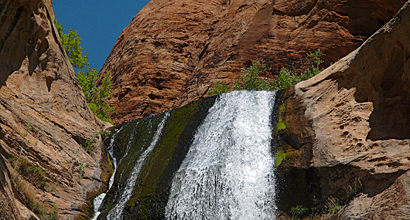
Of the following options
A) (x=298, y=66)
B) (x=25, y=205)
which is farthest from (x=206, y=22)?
(x=25, y=205)

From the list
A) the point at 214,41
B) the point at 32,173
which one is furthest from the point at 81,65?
the point at 32,173

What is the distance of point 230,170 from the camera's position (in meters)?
13.1

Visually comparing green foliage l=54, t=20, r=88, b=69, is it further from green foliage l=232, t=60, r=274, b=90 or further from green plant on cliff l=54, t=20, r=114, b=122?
green foliage l=232, t=60, r=274, b=90

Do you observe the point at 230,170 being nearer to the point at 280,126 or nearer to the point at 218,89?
the point at 280,126

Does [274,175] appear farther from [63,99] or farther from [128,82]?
[128,82]

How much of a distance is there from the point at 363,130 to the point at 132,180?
7.88 m

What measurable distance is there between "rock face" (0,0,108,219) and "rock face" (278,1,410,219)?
282 inches

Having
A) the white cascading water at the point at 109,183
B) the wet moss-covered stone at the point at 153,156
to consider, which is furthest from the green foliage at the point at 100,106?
the white cascading water at the point at 109,183

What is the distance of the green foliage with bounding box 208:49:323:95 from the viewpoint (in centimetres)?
2052

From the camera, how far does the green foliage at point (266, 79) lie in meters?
20.5

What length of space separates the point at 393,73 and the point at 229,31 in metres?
16.2

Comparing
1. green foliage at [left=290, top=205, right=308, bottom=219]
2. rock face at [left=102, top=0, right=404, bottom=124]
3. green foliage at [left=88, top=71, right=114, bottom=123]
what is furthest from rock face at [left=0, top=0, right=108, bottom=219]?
rock face at [left=102, top=0, right=404, bottom=124]

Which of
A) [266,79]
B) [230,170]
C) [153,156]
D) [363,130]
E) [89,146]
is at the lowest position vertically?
[363,130]

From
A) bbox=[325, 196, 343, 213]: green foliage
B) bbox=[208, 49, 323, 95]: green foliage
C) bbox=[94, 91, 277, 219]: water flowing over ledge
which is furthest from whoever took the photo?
bbox=[208, 49, 323, 95]: green foliage
